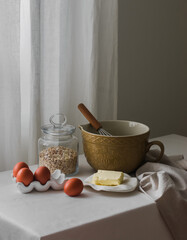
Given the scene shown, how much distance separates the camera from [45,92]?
5.94ft

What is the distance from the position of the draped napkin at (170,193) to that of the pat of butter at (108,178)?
7 centimetres

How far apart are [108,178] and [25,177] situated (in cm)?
23

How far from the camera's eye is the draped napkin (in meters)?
1.13

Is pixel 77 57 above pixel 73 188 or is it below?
above

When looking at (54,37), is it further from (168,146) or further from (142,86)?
(142,86)

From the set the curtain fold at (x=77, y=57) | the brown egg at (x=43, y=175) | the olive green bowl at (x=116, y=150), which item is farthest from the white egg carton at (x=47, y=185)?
the curtain fold at (x=77, y=57)

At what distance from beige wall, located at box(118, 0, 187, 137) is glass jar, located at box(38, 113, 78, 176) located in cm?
112

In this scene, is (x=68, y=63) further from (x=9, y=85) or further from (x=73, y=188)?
(x=73, y=188)

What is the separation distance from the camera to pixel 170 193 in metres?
1.15

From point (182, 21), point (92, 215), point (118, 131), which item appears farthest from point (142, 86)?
point (92, 215)

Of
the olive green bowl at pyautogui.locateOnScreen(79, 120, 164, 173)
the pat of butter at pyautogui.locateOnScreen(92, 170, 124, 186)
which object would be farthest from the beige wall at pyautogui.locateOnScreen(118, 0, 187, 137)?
the pat of butter at pyautogui.locateOnScreen(92, 170, 124, 186)

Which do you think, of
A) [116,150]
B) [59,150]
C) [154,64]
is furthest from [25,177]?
[154,64]

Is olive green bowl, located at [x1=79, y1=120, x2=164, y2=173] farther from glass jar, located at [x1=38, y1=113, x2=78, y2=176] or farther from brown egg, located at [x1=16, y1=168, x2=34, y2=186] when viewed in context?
brown egg, located at [x1=16, y1=168, x2=34, y2=186]

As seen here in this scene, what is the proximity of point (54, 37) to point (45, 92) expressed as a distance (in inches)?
9.3
